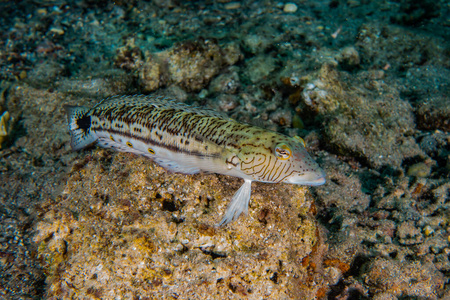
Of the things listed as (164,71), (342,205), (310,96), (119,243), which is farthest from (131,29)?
(342,205)

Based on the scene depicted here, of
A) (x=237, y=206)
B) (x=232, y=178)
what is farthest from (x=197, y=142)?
(x=237, y=206)

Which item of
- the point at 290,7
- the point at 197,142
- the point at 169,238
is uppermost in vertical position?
the point at 290,7

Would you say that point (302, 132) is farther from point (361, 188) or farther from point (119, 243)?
point (119, 243)

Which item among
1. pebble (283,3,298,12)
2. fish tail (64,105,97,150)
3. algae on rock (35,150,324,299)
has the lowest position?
algae on rock (35,150,324,299)

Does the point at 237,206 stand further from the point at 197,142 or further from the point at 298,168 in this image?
the point at 197,142

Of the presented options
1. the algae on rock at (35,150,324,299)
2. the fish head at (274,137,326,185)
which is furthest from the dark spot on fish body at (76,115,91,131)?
the fish head at (274,137,326,185)

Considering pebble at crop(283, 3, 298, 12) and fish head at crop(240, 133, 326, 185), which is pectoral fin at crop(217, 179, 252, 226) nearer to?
fish head at crop(240, 133, 326, 185)

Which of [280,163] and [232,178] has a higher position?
[280,163]

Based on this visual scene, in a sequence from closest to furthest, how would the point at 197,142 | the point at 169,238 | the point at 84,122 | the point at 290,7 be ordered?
the point at 169,238
the point at 197,142
the point at 84,122
the point at 290,7
